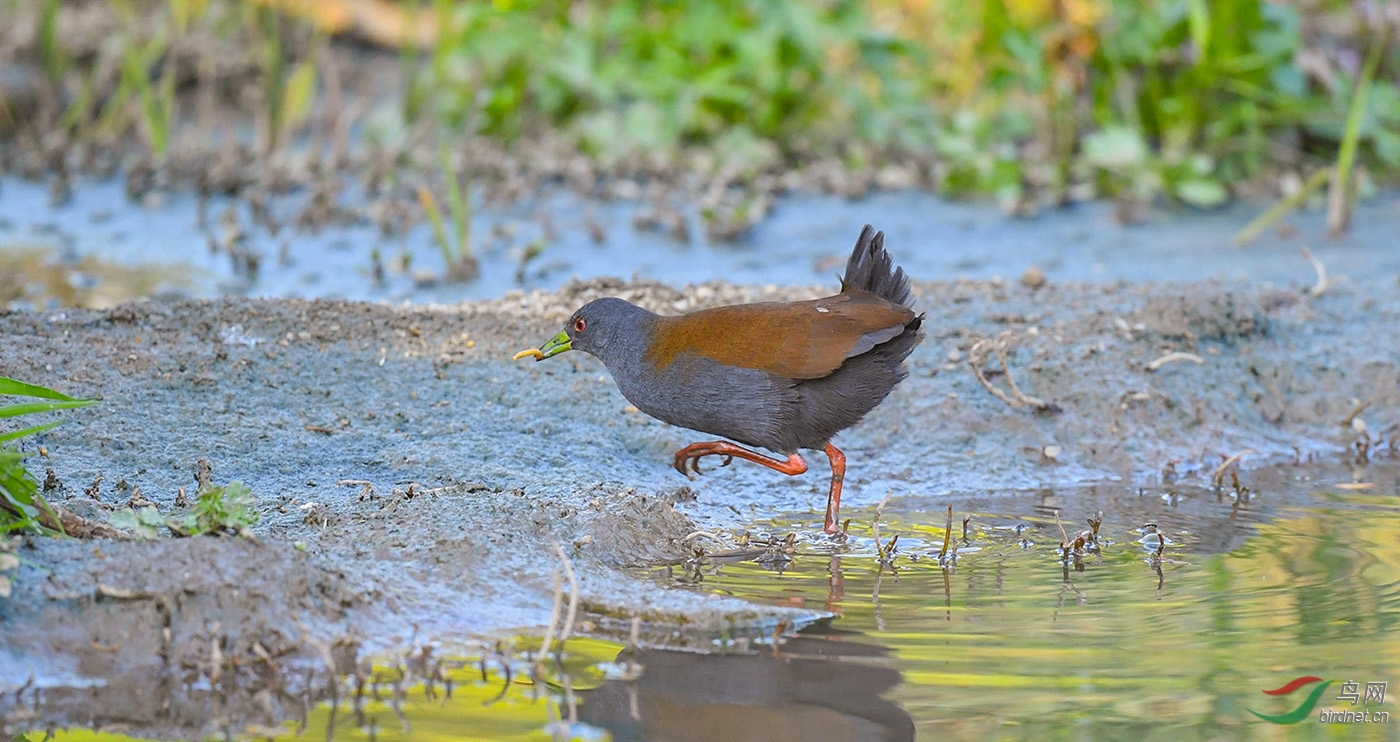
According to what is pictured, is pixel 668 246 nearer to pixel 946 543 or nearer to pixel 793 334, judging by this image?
pixel 793 334

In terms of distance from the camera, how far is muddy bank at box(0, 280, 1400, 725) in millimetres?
3449

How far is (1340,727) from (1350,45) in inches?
279

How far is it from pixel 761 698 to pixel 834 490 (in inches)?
61.0

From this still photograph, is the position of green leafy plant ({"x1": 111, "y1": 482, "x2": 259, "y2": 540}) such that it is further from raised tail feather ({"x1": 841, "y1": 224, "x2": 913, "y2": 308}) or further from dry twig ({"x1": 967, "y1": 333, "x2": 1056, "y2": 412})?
dry twig ({"x1": 967, "y1": 333, "x2": 1056, "y2": 412})

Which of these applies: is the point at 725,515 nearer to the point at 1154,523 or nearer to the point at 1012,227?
the point at 1154,523

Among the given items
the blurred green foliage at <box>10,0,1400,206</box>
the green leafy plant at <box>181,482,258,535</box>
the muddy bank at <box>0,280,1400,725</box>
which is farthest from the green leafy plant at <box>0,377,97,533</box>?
the blurred green foliage at <box>10,0,1400,206</box>

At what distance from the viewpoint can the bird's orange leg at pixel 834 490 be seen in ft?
15.3

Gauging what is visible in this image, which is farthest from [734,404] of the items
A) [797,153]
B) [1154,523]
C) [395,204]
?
[797,153]

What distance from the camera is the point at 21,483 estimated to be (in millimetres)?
3475

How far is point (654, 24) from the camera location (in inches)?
415

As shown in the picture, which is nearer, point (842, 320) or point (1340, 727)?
point (1340, 727)

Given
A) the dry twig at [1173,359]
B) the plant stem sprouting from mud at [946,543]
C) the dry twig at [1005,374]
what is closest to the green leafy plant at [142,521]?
the plant stem sprouting from mud at [946,543]

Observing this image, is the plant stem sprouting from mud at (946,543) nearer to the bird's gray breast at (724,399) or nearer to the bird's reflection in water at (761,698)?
the bird's gray breast at (724,399)

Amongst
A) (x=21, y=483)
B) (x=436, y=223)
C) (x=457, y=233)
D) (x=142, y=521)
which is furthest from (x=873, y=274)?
(x=457, y=233)
